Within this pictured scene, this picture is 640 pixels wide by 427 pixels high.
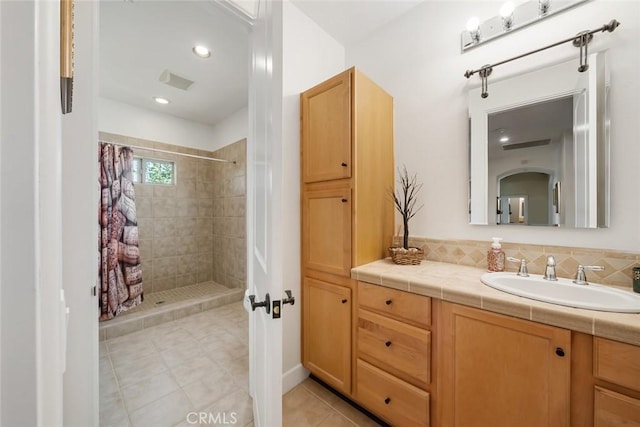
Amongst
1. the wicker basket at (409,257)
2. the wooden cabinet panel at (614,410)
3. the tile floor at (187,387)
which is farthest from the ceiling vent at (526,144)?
the tile floor at (187,387)

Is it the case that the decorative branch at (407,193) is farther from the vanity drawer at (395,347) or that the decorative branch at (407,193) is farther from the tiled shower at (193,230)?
the tiled shower at (193,230)

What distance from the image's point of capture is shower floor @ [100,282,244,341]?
2.19 meters

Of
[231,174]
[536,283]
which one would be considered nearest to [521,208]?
[536,283]

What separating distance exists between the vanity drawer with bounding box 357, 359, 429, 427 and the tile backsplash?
30.4 inches

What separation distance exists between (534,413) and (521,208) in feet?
3.13

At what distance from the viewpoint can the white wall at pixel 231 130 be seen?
306 centimetres

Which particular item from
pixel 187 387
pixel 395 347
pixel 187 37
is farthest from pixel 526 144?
pixel 187 387

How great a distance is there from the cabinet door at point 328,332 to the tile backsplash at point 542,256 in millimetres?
617

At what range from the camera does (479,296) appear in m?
0.95

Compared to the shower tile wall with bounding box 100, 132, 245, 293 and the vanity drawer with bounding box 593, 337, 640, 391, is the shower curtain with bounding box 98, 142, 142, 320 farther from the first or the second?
the vanity drawer with bounding box 593, 337, 640, 391

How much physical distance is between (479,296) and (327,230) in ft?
2.75

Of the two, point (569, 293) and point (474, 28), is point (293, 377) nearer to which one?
point (569, 293)

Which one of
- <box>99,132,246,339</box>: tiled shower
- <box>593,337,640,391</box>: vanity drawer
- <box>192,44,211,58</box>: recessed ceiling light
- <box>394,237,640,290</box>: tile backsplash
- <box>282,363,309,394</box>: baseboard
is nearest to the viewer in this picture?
<box>593,337,640,391</box>: vanity drawer

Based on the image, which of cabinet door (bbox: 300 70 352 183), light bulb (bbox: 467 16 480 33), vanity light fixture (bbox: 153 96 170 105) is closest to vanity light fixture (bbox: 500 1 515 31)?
light bulb (bbox: 467 16 480 33)
